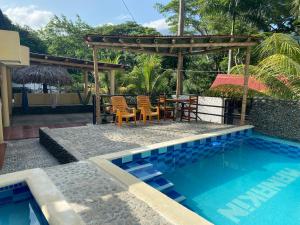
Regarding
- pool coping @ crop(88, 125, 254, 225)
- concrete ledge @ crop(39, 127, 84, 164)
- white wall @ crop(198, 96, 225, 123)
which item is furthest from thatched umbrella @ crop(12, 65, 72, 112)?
pool coping @ crop(88, 125, 254, 225)

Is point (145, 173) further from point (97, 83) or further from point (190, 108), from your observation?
point (190, 108)

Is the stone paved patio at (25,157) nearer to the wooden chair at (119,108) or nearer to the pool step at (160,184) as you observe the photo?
the pool step at (160,184)

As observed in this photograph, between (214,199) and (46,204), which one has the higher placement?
(46,204)

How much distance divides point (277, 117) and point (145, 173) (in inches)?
265

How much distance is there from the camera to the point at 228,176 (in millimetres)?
6207

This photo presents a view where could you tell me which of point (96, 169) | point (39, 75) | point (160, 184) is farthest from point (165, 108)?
point (39, 75)

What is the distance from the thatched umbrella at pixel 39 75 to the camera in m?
13.5

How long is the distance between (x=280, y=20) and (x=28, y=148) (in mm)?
21972

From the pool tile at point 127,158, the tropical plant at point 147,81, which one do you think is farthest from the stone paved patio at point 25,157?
the tropical plant at point 147,81

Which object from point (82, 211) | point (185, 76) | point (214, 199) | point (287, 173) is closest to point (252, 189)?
point (214, 199)

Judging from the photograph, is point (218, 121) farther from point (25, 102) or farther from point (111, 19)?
point (111, 19)

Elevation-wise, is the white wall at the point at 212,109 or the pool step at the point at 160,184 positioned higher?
the white wall at the point at 212,109

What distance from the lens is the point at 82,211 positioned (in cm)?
327

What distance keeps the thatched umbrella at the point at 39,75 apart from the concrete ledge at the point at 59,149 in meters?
7.35
